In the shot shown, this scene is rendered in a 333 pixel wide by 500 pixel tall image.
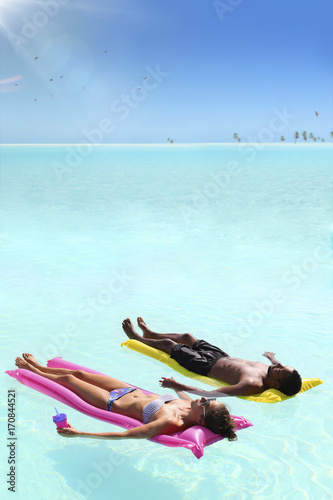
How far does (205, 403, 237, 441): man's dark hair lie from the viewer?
106 inches

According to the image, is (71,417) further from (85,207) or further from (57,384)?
(85,207)

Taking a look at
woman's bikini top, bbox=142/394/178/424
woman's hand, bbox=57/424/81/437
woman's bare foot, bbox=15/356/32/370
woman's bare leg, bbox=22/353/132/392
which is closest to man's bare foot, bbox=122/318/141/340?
woman's bare leg, bbox=22/353/132/392

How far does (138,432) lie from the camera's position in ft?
8.83

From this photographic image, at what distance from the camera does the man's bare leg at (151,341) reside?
395cm

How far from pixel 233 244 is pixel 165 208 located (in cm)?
420

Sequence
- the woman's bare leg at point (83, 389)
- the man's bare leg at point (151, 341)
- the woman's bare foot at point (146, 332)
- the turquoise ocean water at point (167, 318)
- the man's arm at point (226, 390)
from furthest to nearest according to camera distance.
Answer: the woman's bare foot at point (146, 332) < the man's bare leg at point (151, 341) < the man's arm at point (226, 390) < the woman's bare leg at point (83, 389) < the turquoise ocean water at point (167, 318)

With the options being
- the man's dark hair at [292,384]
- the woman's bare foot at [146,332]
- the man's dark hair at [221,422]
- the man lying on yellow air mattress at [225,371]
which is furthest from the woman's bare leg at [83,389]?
the man's dark hair at [292,384]

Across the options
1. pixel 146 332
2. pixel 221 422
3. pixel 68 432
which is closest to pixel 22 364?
pixel 68 432

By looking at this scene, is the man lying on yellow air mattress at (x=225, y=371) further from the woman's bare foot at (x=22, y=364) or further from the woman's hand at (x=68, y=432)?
the woman's bare foot at (x=22, y=364)

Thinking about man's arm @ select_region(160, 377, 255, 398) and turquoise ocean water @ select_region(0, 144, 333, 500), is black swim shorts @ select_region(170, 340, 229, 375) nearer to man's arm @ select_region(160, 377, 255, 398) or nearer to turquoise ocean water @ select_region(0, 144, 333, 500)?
turquoise ocean water @ select_region(0, 144, 333, 500)

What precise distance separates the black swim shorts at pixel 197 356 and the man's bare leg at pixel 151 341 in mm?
71

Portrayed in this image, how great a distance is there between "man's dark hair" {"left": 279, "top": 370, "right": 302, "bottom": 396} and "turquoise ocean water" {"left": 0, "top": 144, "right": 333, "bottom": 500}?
4.4 inches

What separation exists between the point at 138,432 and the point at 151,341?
1.40 m

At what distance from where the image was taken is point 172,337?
405cm
